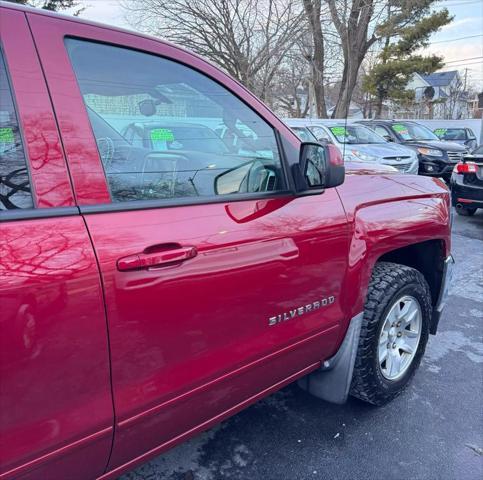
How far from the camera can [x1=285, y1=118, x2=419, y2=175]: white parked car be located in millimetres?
10086

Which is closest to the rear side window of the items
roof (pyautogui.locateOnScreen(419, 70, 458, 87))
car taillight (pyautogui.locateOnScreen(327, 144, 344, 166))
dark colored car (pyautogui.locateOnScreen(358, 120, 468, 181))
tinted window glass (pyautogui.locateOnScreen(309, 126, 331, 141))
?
car taillight (pyautogui.locateOnScreen(327, 144, 344, 166))

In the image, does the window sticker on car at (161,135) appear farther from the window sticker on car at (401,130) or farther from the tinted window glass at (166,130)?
the window sticker on car at (401,130)

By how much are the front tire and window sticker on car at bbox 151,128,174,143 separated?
1375mm

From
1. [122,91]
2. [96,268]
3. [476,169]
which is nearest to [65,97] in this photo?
[122,91]

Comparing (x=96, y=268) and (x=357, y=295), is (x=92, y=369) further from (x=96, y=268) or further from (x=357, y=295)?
(x=357, y=295)

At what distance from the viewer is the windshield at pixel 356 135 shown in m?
10.7

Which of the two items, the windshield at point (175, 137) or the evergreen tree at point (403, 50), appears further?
the evergreen tree at point (403, 50)

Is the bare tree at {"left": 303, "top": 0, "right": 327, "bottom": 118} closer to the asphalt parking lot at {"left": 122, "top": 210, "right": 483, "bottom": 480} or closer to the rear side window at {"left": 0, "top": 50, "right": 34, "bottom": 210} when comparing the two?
the asphalt parking lot at {"left": 122, "top": 210, "right": 483, "bottom": 480}

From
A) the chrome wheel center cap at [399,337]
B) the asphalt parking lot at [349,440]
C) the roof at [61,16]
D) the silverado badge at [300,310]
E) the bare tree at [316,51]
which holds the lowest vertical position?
the asphalt parking lot at [349,440]

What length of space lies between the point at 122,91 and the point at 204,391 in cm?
110

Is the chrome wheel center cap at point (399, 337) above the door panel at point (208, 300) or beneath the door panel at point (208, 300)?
beneath

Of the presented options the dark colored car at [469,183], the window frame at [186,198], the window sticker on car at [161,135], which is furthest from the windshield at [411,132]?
the window sticker on car at [161,135]

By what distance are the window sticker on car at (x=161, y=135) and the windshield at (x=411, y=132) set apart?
489 inches

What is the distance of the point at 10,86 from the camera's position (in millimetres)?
1251
